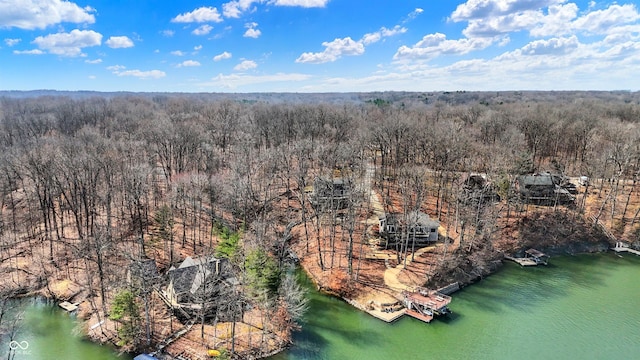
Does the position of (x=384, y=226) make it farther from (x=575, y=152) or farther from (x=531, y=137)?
(x=575, y=152)

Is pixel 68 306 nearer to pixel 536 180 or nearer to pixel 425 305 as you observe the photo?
pixel 425 305

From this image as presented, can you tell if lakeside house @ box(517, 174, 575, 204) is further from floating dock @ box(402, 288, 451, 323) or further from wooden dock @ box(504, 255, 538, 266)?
floating dock @ box(402, 288, 451, 323)

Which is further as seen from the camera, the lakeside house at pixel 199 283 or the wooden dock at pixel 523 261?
the wooden dock at pixel 523 261

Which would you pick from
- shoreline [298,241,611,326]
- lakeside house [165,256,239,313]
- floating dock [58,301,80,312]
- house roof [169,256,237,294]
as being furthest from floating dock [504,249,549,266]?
floating dock [58,301,80,312]

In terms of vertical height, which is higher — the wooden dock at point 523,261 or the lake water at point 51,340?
the lake water at point 51,340

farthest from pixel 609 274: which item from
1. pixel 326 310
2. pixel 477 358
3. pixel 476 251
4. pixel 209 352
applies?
pixel 209 352

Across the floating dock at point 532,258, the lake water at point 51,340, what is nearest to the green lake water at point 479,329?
the lake water at point 51,340

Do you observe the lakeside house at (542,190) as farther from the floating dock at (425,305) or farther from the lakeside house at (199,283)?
the lakeside house at (199,283)

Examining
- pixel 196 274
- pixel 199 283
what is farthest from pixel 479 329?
pixel 196 274
